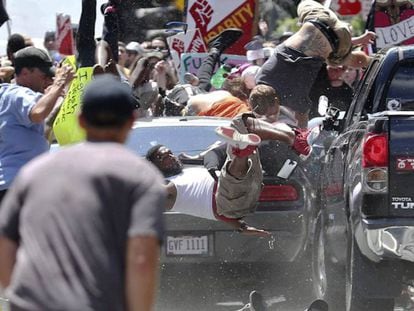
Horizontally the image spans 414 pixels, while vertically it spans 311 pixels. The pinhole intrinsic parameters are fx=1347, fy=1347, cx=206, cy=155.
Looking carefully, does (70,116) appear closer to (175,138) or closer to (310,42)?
(175,138)

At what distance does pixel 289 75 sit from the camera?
1273 cm

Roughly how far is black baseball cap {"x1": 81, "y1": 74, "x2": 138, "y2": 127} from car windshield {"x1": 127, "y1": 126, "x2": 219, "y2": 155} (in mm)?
5743

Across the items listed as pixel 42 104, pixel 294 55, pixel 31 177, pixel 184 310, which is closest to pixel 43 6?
pixel 294 55

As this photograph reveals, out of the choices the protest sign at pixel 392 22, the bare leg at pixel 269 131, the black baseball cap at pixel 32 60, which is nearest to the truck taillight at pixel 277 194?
the bare leg at pixel 269 131

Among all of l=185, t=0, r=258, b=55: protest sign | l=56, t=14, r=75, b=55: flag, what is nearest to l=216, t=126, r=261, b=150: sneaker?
l=185, t=0, r=258, b=55: protest sign

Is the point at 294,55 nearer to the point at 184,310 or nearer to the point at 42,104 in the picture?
the point at 184,310

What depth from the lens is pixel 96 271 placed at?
4355 millimetres

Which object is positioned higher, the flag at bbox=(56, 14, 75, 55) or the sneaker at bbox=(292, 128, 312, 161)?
the sneaker at bbox=(292, 128, 312, 161)

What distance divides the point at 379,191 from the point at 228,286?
2.71 metres

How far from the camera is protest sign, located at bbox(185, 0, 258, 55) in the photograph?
17141 millimetres

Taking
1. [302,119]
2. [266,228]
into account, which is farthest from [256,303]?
[302,119]

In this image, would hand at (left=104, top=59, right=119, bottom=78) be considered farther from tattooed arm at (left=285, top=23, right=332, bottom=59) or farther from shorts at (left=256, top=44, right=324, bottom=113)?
tattooed arm at (left=285, top=23, right=332, bottom=59)

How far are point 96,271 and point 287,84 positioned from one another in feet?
28.1

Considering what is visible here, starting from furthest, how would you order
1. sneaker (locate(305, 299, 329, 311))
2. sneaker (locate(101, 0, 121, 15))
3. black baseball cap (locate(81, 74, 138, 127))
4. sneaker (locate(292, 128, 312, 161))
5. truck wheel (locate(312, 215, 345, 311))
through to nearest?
sneaker (locate(101, 0, 121, 15)), sneaker (locate(292, 128, 312, 161)), truck wheel (locate(312, 215, 345, 311)), sneaker (locate(305, 299, 329, 311)), black baseball cap (locate(81, 74, 138, 127))
